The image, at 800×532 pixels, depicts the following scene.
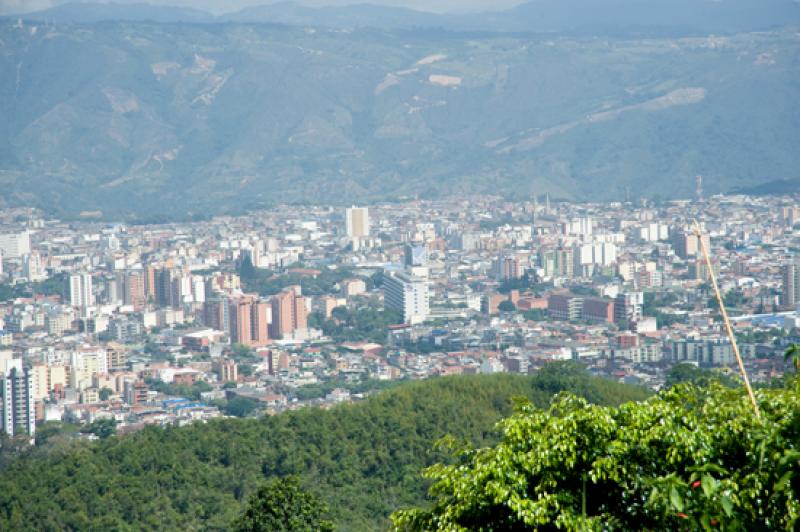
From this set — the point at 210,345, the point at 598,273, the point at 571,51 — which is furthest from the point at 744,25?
the point at 210,345

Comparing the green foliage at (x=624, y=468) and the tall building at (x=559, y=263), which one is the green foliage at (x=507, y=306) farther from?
the green foliage at (x=624, y=468)

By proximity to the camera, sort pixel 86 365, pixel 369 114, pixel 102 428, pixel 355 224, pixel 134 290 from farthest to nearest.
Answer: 1. pixel 369 114
2. pixel 355 224
3. pixel 134 290
4. pixel 86 365
5. pixel 102 428

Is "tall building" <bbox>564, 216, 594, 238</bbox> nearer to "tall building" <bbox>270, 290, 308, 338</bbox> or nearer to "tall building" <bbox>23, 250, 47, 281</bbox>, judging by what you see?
"tall building" <bbox>270, 290, 308, 338</bbox>

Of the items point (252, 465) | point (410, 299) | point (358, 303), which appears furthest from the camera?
point (358, 303)

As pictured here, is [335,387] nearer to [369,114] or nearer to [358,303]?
[358,303]

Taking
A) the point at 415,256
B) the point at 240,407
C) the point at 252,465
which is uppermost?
the point at 415,256

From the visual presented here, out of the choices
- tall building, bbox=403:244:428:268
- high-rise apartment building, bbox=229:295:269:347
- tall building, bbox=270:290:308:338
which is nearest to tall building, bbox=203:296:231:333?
high-rise apartment building, bbox=229:295:269:347

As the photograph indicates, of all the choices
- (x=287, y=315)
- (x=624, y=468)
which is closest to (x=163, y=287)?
(x=287, y=315)
